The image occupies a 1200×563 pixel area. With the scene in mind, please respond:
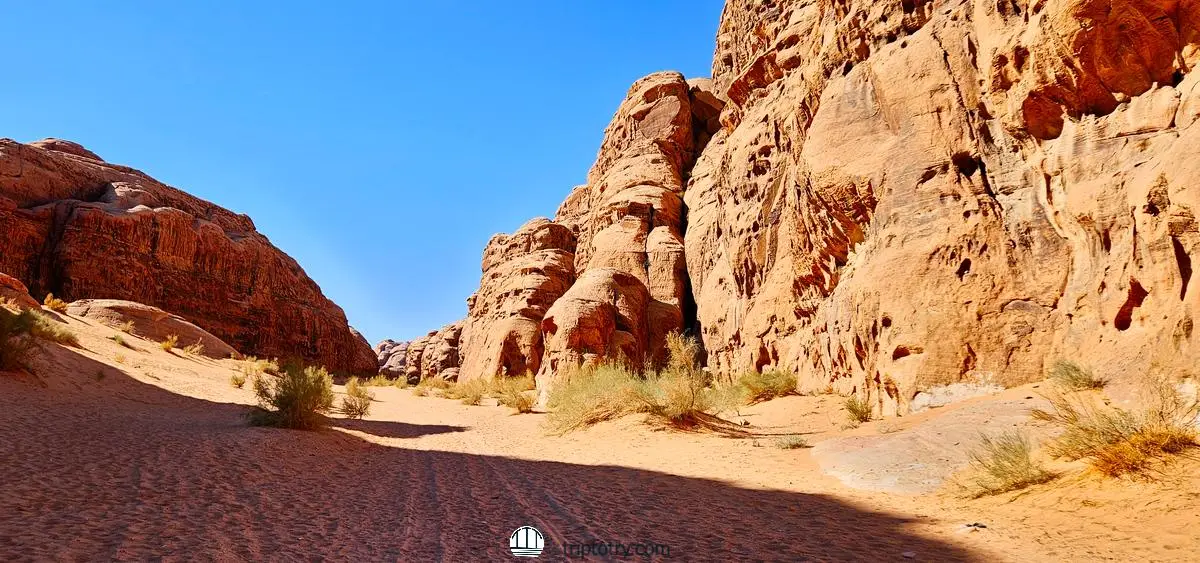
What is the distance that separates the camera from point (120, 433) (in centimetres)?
667

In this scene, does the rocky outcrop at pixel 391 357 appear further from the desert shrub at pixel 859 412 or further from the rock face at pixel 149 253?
the desert shrub at pixel 859 412

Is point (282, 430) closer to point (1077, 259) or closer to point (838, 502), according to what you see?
point (838, 502)

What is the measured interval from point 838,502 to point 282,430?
298 inches

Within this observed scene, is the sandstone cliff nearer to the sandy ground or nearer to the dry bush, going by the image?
the sandy ground

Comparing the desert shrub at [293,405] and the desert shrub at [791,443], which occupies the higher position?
the desert shrub at [293,405]

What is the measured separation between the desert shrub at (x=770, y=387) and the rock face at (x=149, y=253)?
119ft

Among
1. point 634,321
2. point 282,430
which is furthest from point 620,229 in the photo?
point 282,430

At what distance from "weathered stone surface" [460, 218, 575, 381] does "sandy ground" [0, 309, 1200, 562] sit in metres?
18.0

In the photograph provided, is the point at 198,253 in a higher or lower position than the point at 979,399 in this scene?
higher

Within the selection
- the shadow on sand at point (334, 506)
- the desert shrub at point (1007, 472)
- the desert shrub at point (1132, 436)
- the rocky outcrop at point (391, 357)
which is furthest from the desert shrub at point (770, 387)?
the rocky outcrop at point (391, 357)

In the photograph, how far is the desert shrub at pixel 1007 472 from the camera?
5.02m
